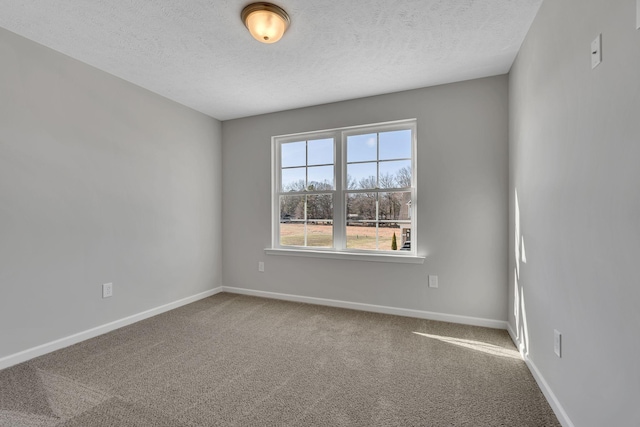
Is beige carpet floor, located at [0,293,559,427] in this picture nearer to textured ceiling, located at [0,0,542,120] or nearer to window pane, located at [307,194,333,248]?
window pane, located at [307,194,333,248]

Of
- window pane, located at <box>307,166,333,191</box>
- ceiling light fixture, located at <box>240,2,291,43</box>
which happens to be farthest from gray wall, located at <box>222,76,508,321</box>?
ceiling light fixture, located at <box>240,2,291,43</box>

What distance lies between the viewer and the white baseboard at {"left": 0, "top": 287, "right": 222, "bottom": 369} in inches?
84.9

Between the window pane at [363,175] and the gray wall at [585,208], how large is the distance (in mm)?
1589

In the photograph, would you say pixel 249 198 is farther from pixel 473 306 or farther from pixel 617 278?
pixel 617 278

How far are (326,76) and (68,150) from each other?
93.4 inches

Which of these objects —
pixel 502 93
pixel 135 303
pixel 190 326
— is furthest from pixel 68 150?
pixel 502 93

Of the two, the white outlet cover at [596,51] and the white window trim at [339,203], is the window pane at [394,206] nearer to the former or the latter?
the white window trim at [339,203]

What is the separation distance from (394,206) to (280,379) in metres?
2.14

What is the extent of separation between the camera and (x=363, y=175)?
138 inches

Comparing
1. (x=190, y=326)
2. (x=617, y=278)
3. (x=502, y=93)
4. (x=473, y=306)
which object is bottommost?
(x=190, y=326)

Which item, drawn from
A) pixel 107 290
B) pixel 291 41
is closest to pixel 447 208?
pixel 291 41

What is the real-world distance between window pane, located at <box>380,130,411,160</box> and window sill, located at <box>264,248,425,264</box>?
3.67 ft

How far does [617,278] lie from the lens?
1.10m

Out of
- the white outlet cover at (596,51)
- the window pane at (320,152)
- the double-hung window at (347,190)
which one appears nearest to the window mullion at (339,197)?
the double-hung window at (347,190)
